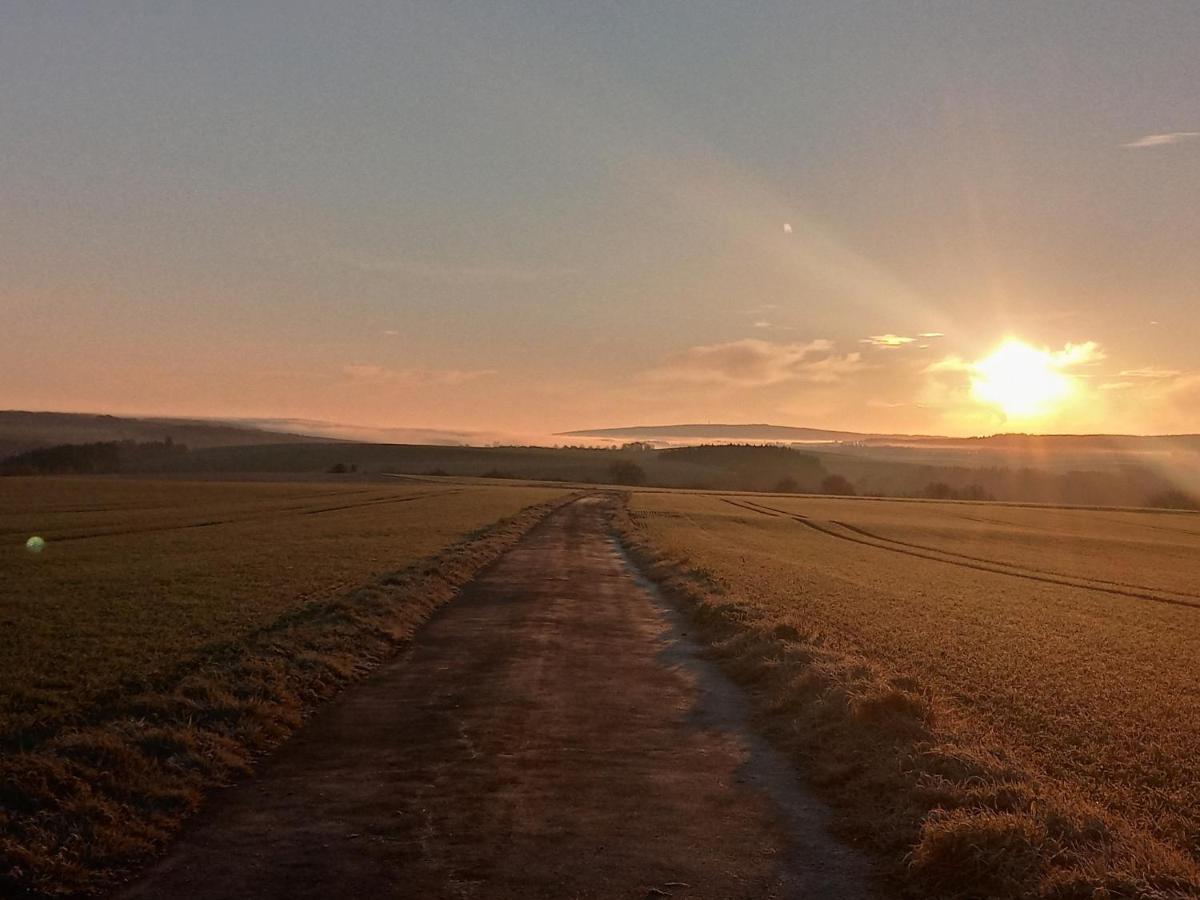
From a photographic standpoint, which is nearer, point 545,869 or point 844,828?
point 545,869

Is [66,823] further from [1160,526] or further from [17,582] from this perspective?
[1160,526]

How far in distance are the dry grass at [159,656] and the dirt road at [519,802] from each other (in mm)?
744

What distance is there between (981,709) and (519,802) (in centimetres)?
874

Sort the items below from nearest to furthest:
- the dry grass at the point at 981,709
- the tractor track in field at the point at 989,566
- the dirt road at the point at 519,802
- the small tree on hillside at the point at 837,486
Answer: the dirt road at the point at 519,802, the dry grass at the point at 981,709, the tractor track in field at the point at 989,566, the small tree on hillside at the point at 837,486

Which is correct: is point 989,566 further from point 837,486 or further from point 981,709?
point 837,486

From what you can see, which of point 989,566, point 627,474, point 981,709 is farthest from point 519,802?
point 627,474

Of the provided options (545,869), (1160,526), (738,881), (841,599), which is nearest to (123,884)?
(545,869)

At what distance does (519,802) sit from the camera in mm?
9461

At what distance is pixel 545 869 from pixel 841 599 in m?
21.5

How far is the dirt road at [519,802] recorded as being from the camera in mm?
7695

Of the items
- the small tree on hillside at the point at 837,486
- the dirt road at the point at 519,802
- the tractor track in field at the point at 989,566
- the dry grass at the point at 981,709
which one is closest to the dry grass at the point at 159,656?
the dirt road at the point at 519,802

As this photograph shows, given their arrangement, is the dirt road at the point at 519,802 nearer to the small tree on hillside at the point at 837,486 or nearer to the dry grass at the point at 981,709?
the dry grass at the point at 981,709

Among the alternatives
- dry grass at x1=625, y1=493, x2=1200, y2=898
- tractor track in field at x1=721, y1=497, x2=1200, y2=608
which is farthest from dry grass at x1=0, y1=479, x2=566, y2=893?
tractor track in field at x1=721, y1=497, x2=1200, y2=608

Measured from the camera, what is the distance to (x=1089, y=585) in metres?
38.8
